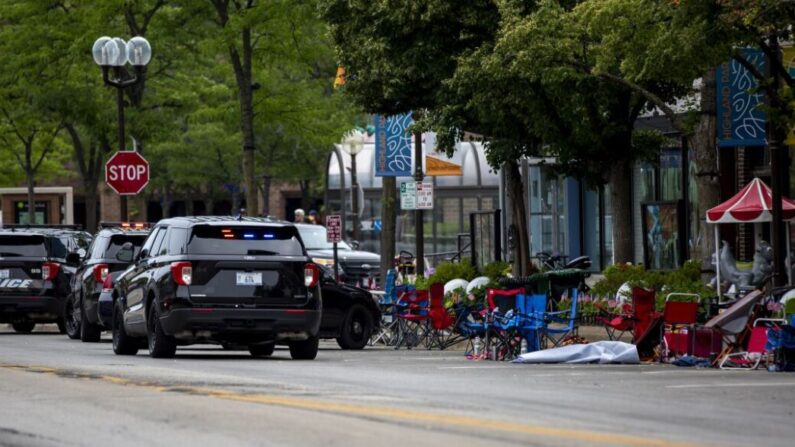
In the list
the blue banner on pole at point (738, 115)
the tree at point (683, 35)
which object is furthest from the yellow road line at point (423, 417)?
the blue banner on pole at point (738, 115)

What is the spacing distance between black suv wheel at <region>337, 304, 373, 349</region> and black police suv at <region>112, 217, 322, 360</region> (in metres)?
4.45

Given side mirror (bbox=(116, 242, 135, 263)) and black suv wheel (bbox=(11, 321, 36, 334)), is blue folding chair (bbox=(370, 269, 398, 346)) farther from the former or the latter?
black suv wheel (bbox=(11, 321, 36, 334))

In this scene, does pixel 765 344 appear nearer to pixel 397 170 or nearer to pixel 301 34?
pixel 397 170

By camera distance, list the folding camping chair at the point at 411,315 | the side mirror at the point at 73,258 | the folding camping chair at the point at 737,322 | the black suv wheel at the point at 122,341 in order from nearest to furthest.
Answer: the folding camping chair at the point at 737,322 < the black suv wheel at the point at 122,341 < the folding camping chair at the point at 411,315 < the side mirror at the point at 73,258

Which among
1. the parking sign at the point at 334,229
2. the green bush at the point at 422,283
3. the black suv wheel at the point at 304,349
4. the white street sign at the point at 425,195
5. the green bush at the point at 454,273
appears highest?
the white street sign at the point at 425,195

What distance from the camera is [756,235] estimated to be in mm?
35000

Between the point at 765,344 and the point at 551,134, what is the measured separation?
9061mm

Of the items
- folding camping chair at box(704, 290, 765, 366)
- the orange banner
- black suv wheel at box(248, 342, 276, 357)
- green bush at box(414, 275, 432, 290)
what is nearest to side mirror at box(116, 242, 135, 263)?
black suv wheel at box(248, 342, 276, 357)

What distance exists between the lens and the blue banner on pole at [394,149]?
3556 centimetres

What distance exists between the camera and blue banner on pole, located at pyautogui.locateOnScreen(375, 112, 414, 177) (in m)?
35.6

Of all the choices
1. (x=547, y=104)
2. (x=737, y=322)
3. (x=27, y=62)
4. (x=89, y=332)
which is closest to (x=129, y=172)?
(x=89, y=332)

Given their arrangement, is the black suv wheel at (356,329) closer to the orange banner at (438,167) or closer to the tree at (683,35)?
the tree at (683,35)

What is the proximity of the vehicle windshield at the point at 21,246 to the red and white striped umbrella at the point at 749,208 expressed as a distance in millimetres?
12182

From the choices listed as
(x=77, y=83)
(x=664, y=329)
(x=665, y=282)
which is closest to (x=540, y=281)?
(x=665, y=282)
